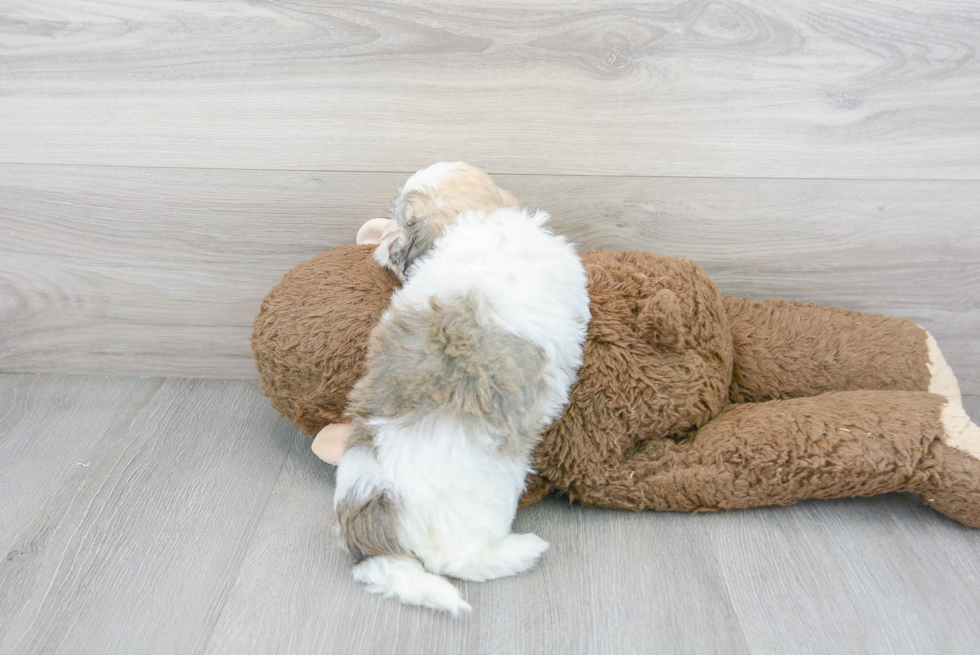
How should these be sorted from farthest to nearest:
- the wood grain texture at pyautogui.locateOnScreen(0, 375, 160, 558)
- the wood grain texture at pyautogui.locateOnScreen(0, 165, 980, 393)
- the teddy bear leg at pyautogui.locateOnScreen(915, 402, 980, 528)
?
the wood grain texture at pyautogui.locateOnScreen(0, 165, 980, 393) < the wood grain texture at pyautogui.locateOnScreen(0, 375, 160, 558) < the teddy bear leg at pyautogui.locateOnScreen(915, 402, 980, 528)

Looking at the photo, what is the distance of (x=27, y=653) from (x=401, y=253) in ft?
2.15

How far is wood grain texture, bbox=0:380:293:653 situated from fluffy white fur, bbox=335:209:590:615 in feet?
0.76

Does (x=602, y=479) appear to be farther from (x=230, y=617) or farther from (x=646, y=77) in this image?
(x=646, y=77)

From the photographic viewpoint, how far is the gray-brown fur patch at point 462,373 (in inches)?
33.8

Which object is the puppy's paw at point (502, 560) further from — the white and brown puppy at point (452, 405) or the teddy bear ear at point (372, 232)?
the teddy bear ear at point (372, 232)

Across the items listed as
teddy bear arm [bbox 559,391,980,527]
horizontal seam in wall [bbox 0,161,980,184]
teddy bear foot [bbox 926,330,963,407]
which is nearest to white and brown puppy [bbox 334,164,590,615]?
teddy bear arm [bbox 559,391,980,527]

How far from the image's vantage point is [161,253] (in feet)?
4.21

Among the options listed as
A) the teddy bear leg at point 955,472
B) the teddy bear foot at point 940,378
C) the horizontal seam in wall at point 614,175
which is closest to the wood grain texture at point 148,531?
the horizontal seam in wall at point 614,175

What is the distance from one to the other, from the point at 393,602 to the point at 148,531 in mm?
395

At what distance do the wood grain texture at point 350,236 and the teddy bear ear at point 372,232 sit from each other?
0.07 metres

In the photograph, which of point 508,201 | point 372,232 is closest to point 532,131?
point 508,201

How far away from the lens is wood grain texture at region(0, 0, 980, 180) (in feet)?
3.56

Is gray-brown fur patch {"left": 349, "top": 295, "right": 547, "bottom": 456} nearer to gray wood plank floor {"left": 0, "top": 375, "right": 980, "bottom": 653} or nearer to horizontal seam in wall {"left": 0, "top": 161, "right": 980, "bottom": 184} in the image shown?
gray wood plank floor {"left": 0, "top": 375, "right": 980, "bottom": 653}

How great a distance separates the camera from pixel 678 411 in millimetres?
985
